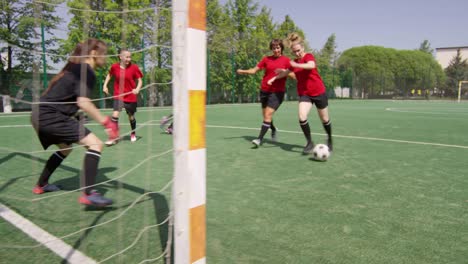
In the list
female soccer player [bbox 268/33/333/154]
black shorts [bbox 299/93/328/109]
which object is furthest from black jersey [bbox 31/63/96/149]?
black shorts [bbox 299/93/328/109]

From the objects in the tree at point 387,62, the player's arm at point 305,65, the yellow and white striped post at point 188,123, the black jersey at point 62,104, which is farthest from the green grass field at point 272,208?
the tree at point 387,62

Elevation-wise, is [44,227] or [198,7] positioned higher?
[198,7]

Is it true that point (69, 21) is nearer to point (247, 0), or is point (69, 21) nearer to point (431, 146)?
point (431, 146)

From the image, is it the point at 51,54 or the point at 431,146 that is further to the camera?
the point at 431,146

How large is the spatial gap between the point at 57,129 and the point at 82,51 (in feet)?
2.41

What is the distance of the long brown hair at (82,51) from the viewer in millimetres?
2908

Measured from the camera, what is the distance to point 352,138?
7.27 m

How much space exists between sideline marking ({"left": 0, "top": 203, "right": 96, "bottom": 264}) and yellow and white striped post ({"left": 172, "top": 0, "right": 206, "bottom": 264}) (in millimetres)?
750

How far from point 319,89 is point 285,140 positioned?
175cm

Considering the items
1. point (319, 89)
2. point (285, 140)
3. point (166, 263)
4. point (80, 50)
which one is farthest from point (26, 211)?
point (285, 140)

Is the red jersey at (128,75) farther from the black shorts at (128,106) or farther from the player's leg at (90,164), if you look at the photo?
the player's leg at (90,164)

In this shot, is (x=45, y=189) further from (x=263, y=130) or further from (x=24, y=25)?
(x=263, y=130)

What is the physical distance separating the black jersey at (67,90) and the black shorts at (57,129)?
0.05 meters

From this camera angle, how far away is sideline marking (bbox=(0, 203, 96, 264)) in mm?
2162
